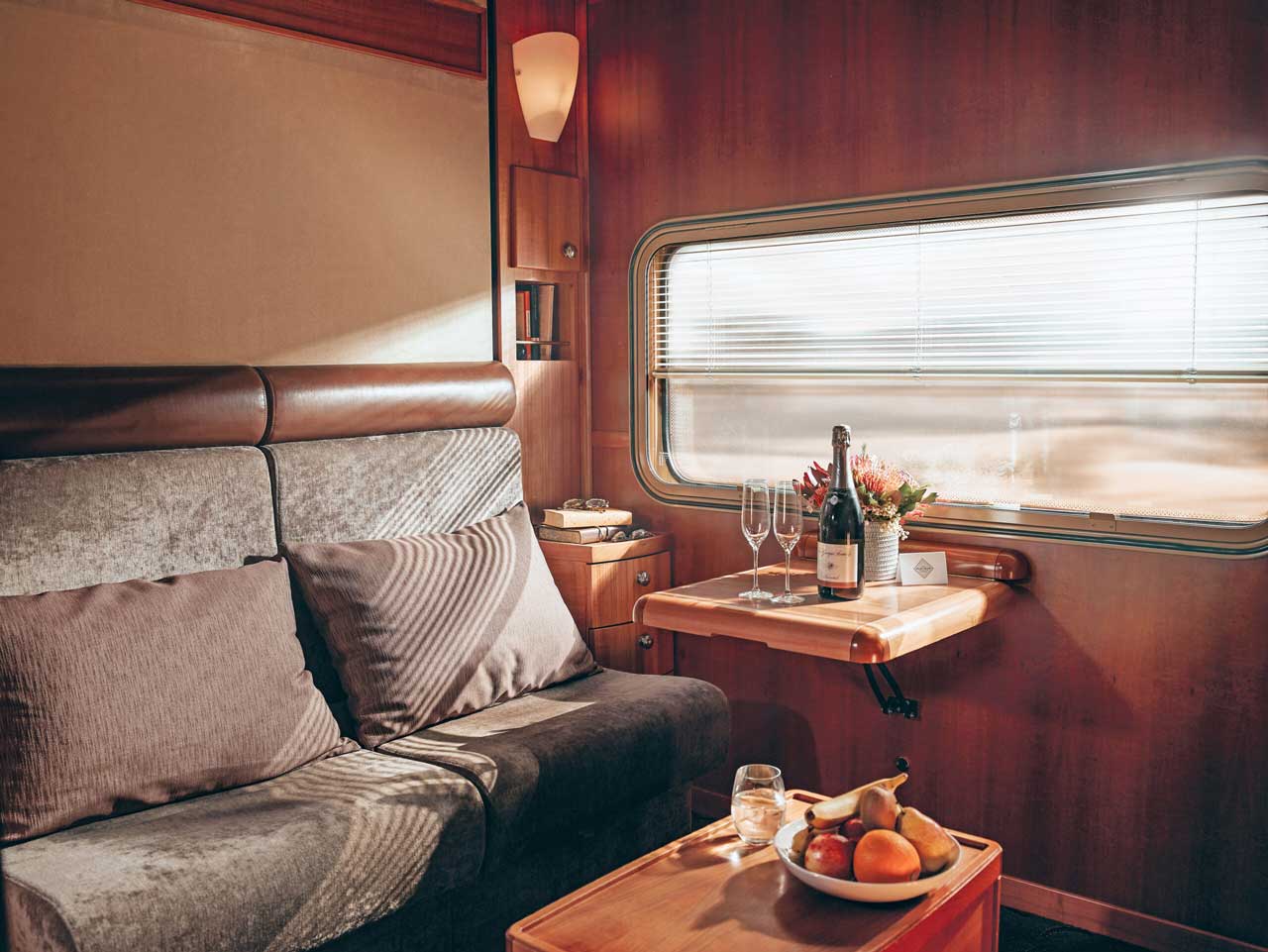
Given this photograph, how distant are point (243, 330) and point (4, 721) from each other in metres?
1.26

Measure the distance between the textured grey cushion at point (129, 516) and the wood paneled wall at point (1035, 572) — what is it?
4.90ft

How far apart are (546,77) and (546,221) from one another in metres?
0.45

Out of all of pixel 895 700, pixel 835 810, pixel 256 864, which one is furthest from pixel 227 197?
pixel 895 700

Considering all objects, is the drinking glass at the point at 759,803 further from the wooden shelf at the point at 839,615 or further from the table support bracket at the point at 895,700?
the table support bracket at the point at 895,700

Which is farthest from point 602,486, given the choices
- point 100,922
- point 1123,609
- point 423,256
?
point 100,922

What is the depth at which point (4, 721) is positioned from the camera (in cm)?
204

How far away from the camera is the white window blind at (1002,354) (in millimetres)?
2676

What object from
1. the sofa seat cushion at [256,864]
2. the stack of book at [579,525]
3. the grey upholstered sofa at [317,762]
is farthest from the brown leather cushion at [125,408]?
the stack of book at [579,525]

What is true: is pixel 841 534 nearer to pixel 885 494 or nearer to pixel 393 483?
pixel 885 494

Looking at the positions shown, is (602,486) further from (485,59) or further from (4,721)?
(4,721)

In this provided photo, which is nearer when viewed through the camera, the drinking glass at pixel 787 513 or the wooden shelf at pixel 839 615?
the wooden shelf at pixel 839 615

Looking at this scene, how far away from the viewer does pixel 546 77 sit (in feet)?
11.7

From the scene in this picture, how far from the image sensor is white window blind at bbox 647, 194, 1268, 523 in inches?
105

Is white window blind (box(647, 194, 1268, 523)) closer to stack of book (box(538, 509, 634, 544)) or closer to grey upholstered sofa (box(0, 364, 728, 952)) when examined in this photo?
stack of book (box(538, 509, 634, 544))
